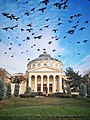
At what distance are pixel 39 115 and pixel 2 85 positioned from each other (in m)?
13.6

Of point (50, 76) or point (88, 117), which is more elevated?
point (50, 76)

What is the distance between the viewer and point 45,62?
57250 millimetres

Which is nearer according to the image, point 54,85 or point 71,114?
point 71,114

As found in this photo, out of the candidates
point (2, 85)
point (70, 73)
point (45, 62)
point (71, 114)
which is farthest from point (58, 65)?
point (71, 114)

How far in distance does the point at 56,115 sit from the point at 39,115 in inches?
47.4

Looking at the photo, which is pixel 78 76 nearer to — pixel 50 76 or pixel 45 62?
pixel 50 76

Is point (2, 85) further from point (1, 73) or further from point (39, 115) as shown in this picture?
point (1, 73)

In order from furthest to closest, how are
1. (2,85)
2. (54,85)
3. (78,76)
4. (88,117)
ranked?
(54,85), (78,76), (2,85), (88,117)

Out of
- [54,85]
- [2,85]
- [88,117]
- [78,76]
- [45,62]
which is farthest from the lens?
[45,62]

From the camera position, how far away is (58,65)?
192 ft

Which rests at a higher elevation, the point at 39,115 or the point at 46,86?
the point at 46,86

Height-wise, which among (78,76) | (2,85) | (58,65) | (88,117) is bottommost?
(88,117)

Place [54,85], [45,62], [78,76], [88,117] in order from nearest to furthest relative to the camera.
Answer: [88,117] < [78,76] < [54,85] < [45,62]

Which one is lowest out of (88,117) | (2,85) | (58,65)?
(88,117)
